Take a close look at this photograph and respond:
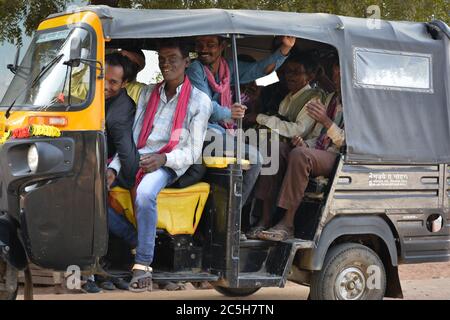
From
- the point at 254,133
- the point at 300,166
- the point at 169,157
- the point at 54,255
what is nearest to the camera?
the point at 54,255

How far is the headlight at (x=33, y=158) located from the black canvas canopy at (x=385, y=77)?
181 cm

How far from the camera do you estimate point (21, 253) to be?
6133mm

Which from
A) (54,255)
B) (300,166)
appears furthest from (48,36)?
(300,166)

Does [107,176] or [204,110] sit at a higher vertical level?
[204,110]

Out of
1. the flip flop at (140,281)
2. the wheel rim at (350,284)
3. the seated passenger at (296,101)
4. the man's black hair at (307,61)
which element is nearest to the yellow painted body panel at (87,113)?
the flip flop at (140,281)

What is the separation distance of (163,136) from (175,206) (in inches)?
21.7

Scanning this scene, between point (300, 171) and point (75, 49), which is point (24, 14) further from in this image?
point (300, 171)

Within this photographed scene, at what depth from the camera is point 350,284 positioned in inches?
303

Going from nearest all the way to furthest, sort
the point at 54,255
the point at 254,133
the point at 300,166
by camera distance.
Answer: the point at 54,255 → the point at 300,166 → the point at 254,133

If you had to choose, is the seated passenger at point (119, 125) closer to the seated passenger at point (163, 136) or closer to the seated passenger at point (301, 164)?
the seated passenger at point (163, 136)

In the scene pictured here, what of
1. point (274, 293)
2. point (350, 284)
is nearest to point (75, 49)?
point (350, 284)

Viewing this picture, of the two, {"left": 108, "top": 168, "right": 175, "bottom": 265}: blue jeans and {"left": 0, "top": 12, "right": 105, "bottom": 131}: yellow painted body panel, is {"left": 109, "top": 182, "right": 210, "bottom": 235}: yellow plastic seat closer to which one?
{"left": 108, "top": 168, "right": 175, "bottom": 265}: blue jeans

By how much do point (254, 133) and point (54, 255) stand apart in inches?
95.4

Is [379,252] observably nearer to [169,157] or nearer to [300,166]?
[300,166]
